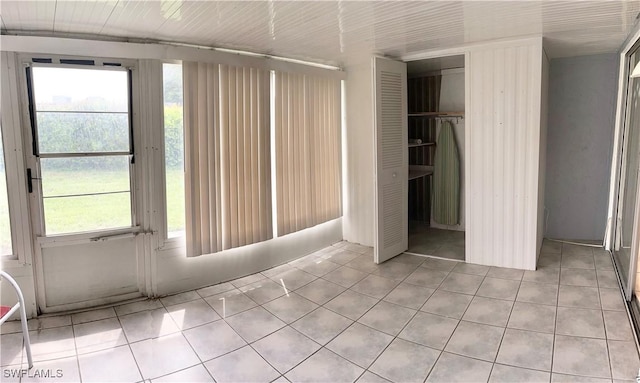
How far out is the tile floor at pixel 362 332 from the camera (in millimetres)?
2359

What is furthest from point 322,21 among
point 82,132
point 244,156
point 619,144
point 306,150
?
point 619,144

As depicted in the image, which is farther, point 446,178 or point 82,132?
point 446,178

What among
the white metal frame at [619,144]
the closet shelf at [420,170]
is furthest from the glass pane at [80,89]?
the white metal frame at [619,144]

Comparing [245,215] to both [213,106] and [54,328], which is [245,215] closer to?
[213,106]

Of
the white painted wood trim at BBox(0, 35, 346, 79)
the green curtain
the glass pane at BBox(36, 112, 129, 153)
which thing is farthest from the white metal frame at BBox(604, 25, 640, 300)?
the glass pane at BBox(36, 112, 129, 153)

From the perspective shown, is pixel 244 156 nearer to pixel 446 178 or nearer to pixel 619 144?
pixel 446 178

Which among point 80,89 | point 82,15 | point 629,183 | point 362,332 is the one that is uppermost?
point 82,15

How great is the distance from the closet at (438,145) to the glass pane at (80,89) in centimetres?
342

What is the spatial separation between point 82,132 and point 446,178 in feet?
14.3

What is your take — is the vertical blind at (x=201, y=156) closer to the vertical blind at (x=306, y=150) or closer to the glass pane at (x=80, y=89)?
the glass pane at (x=80, y=89)

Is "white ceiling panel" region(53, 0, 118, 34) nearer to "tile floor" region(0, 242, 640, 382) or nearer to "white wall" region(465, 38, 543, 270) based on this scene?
"tile floor" region(0, 242, 640, 382)

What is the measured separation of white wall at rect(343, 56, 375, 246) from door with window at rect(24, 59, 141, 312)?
2550mm

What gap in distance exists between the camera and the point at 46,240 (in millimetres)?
3139

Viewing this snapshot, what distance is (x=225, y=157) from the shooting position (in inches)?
146
